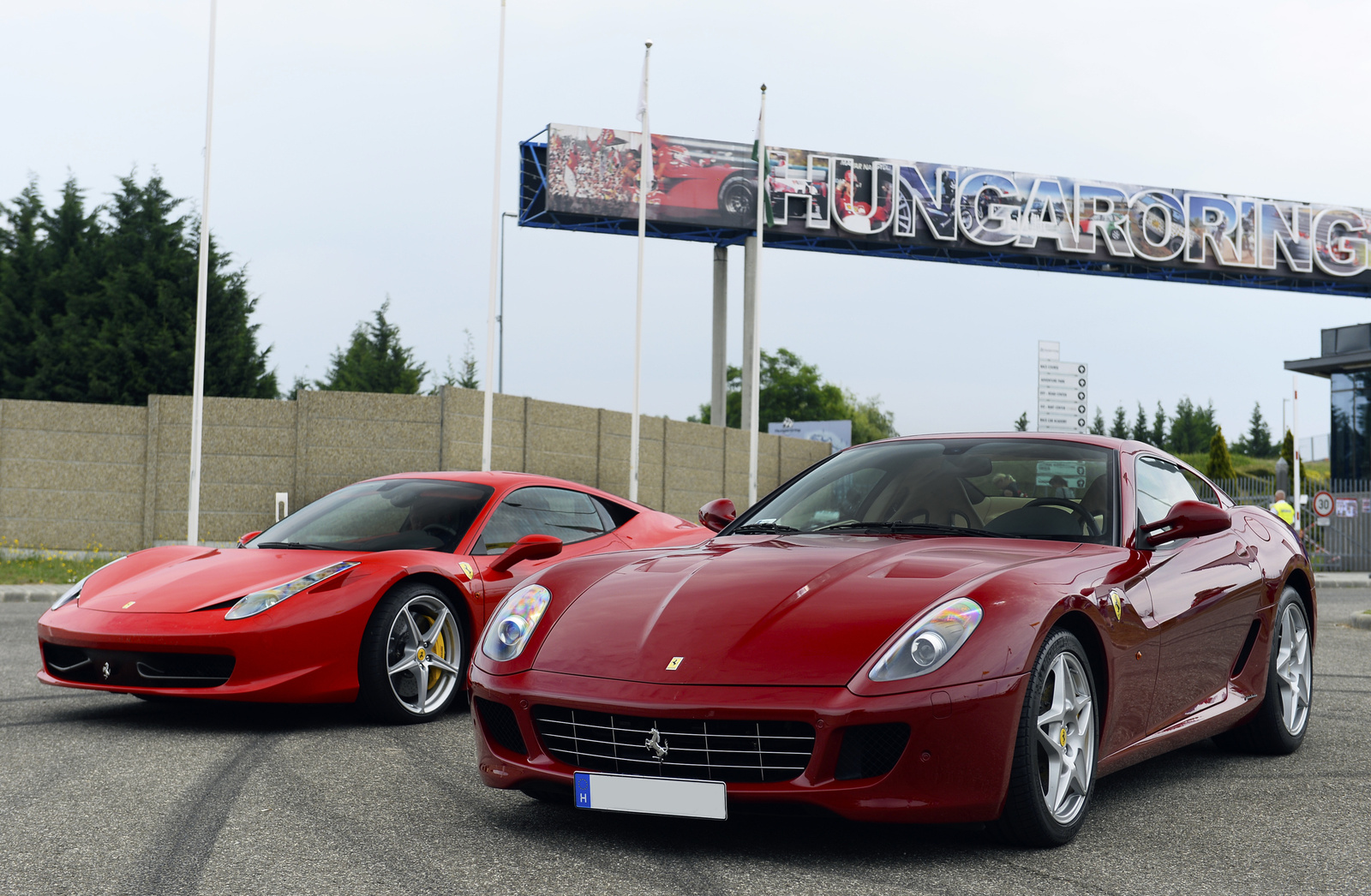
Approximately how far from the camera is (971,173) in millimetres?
38094

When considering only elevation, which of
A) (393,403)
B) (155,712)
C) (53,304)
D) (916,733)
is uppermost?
(53,304)

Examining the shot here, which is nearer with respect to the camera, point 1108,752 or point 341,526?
point 1108,752

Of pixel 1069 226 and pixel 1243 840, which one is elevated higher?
pixel 1069 226

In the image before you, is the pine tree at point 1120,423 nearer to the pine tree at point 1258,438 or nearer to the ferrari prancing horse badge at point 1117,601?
the pine tree at point 1258,438

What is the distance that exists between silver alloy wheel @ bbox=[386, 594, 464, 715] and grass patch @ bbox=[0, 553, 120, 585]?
9522 mm

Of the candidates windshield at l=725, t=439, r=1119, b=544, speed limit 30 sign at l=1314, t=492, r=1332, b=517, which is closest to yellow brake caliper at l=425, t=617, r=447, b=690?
windshield at l=725, t=439, r=1119, b=544

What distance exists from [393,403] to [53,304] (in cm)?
2500

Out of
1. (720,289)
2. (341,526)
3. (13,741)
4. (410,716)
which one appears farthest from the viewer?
(720,289)

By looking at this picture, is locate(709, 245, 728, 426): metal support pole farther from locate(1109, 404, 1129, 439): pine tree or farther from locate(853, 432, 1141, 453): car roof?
locate(1109, 404, 1129, 439): pine tree

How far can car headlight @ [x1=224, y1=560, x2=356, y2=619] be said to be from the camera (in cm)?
577

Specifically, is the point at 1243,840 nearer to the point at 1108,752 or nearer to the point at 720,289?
the point at 1108,752

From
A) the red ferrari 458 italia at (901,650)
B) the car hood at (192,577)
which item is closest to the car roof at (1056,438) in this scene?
the red ferrari 458 italia at (901,650)

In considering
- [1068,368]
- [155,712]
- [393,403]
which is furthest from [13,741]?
[1068,368]

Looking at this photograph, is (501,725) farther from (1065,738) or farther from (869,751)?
(1065,738)
